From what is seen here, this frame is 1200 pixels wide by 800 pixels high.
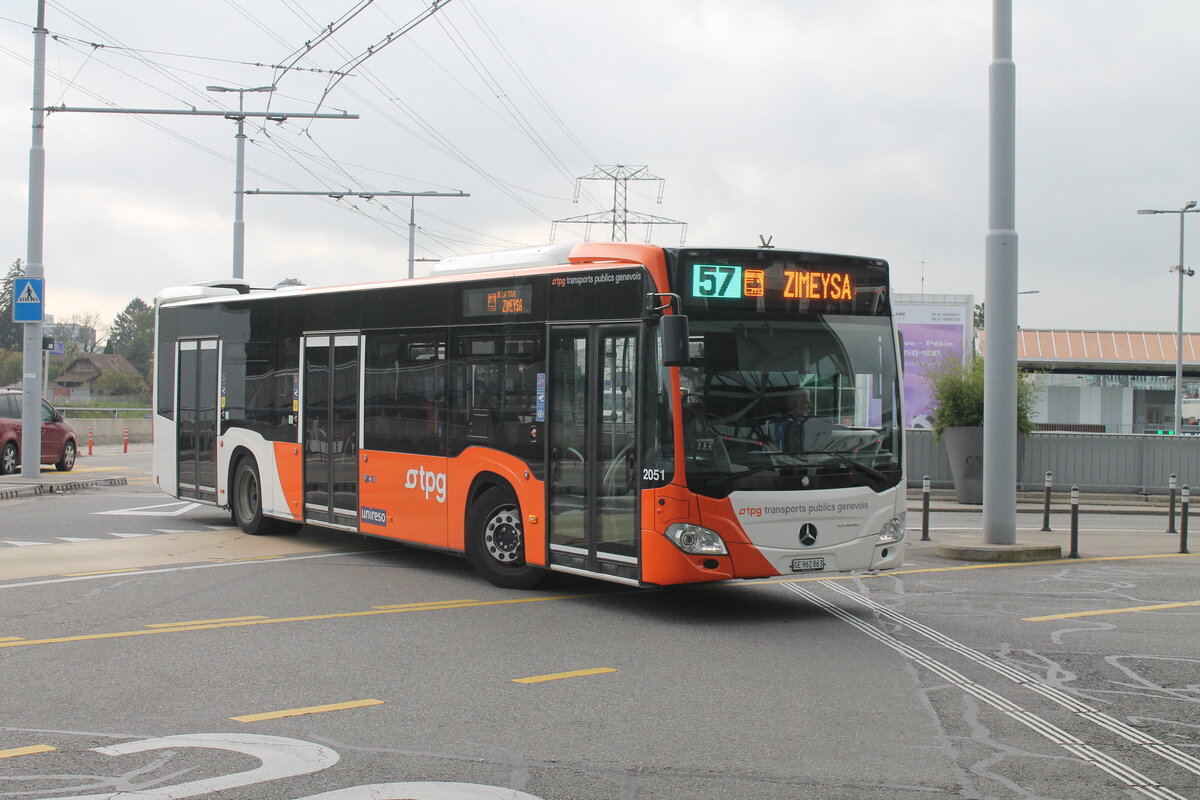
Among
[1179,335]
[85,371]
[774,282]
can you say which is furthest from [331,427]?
[85,371]

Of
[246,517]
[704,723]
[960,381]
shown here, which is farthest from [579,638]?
[960,381]

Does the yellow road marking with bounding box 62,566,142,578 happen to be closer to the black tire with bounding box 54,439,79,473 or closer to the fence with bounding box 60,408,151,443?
the black tire with bounding box 54,439,79,473

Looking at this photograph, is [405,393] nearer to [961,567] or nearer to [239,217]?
[961,567]

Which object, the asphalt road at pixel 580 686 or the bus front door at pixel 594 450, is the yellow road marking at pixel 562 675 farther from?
the bus front door at pixel 594 450

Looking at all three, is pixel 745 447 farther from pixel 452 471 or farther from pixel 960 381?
pixel 960 381

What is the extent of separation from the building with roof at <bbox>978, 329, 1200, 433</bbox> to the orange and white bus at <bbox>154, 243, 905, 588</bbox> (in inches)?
1360

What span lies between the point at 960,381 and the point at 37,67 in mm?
19240

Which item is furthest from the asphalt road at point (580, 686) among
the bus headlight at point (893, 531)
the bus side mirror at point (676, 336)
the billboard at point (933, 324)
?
the billboard at point (933, 324)

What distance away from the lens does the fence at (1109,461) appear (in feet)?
83.7

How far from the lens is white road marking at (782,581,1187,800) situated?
555cm

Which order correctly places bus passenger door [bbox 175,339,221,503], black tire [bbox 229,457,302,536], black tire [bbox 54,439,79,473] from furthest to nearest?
1. black tire [bbox 54,439,79,473]
2. bus passenger door [bbox 175,339,221,503]
3. black tire [bbox 229,457,302,536]

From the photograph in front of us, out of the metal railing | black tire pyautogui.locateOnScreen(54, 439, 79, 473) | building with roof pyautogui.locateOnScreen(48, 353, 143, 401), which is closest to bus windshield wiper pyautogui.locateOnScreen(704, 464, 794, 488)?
black tire pyautogui.locateOnScreen(54, 439, 79, 473)

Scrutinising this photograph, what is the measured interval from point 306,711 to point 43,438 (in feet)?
77.3

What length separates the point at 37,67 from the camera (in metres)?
24.0
